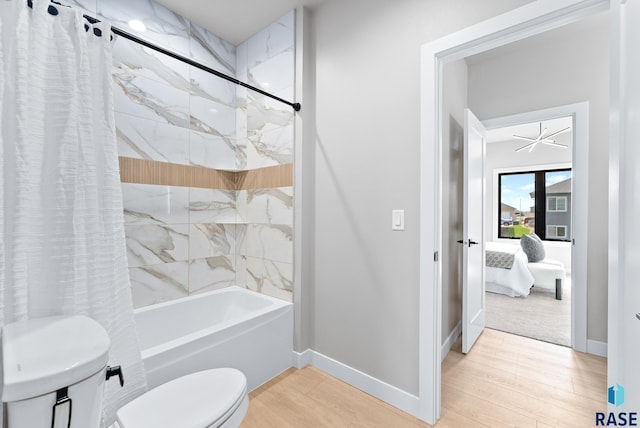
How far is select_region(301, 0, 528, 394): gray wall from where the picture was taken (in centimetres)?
169

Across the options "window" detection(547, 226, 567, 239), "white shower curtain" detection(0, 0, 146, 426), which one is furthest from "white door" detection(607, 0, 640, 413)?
"window" detection(547, 226, 567, 239)

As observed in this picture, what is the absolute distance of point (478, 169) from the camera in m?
2.74

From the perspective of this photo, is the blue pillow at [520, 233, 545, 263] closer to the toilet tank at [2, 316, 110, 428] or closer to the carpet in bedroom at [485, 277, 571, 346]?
the carpet in bedroom at [485, 277, 571, 346]

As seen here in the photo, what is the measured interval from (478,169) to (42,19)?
3.08 metres

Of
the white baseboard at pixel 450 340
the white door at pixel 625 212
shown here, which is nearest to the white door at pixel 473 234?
the white baseboard at pixel 450 340

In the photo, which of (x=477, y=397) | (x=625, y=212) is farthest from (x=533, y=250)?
(x=625, y=212)

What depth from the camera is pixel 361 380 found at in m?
1.89

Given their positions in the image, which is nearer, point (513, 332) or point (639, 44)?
point (639, 44)

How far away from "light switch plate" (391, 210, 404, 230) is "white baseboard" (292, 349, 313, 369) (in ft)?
3.87

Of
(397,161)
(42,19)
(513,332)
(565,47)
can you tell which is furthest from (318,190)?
(565,47)

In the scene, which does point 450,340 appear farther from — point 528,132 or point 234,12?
point 528,132

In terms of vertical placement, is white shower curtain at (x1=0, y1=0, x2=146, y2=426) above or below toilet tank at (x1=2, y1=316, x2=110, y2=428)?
above

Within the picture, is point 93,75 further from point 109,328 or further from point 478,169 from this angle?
point 478,169

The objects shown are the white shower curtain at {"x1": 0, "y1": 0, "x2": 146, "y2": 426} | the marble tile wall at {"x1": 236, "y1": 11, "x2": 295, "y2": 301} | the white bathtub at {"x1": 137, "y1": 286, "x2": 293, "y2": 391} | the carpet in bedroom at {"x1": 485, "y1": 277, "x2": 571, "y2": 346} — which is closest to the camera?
the white shower curtain at {"x1": 0, "y1": 0, "x2": 146, "y2": 426}
